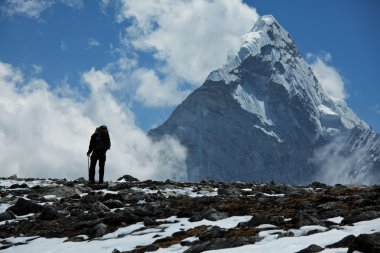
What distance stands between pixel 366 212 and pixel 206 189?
45.3 ft

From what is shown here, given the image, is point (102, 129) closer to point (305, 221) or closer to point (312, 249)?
point (305, 221)

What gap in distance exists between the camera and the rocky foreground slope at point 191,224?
10.7m

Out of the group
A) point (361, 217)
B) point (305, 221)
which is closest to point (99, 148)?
point (305, 221)

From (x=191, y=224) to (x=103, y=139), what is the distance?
14.7 metres

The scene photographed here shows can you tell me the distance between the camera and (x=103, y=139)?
93.5 ft

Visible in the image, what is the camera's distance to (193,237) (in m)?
12.6

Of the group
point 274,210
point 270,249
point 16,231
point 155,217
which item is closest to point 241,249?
point 270,249

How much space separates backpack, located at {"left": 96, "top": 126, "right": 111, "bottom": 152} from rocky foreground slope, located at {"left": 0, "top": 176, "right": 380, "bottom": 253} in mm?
6396

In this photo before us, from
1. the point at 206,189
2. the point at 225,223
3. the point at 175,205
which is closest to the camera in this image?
the point at 225,223

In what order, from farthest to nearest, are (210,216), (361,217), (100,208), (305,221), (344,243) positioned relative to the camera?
(100,208) < (210,216) < (305,221) < (361,217) < (344,243)

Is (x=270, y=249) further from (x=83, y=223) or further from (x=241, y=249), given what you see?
(x=83, y=223)

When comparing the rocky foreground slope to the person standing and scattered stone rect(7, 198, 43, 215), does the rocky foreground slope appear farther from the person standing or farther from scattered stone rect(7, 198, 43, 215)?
the person standing

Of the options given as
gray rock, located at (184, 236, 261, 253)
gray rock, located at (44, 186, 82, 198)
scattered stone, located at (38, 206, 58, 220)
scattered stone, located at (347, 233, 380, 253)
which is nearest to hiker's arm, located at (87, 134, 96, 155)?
gray rock, located at (44, 186, 82, 198)

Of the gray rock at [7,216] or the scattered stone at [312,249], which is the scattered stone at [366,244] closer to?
the scattered stone at [312,249]
